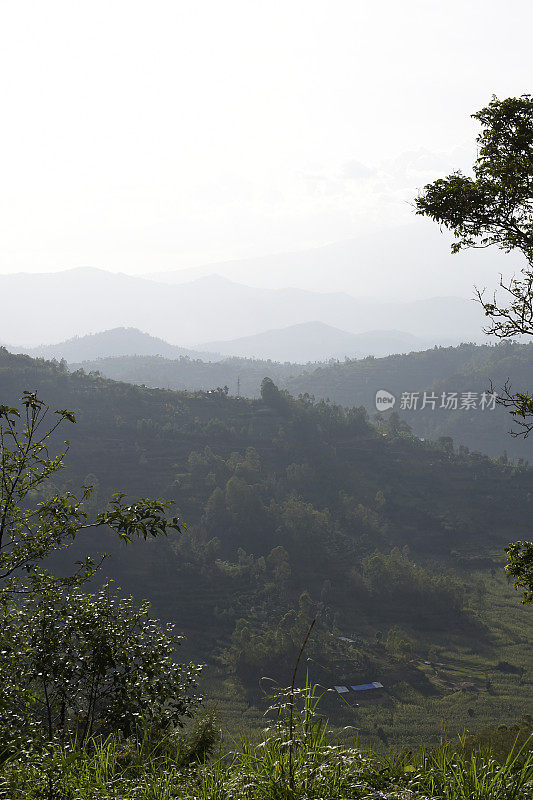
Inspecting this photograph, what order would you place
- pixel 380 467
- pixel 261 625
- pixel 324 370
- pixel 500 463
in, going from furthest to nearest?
pixel 324 370, pixel 500 463, pixel 380 467, pixel 261 625

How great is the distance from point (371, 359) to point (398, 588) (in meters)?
99.0

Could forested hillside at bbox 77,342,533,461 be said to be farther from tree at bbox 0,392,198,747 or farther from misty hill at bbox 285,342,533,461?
tree at bbox 0,392,198,747

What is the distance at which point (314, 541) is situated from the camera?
Answer: 175ft

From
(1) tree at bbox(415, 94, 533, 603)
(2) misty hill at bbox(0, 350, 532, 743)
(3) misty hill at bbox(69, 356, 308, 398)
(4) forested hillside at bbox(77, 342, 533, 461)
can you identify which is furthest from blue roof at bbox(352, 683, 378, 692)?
(3) misty hill at bbox(69, 356, 308, 398)

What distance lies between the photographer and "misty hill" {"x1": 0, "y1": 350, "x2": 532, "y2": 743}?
37406 mm

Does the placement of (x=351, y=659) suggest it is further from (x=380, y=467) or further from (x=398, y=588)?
(x=380, y=467)

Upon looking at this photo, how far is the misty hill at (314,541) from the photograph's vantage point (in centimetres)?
3741

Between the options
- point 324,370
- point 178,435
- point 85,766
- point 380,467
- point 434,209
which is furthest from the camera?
point 324,370

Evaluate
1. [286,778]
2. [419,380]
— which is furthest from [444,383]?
[286,778]

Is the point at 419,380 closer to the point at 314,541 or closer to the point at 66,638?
the point at 314,541

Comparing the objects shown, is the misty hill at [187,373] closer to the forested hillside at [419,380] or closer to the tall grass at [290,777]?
the forested hillside at [419,380]

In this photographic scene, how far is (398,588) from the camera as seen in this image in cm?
4819

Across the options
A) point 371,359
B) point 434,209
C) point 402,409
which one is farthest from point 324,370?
point 434,209

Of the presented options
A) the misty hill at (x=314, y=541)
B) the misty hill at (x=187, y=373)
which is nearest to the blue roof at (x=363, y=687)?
the misty hill at (x=314, y=541)
